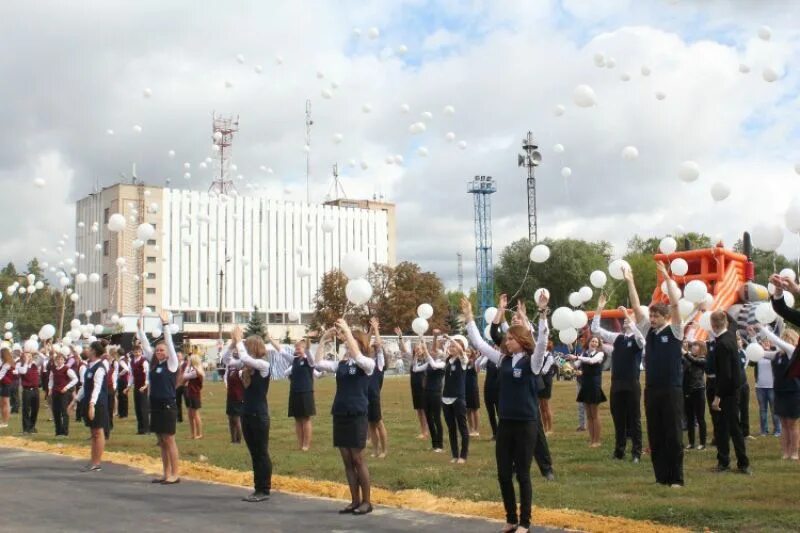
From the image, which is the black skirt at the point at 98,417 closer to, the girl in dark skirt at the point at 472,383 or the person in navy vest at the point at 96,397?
the person in navy vest at the point at 96,397

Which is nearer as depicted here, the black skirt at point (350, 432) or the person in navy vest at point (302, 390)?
the black skirt at point (350, 432)

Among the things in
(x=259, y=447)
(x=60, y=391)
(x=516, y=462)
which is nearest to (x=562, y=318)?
(x=516, y=462)

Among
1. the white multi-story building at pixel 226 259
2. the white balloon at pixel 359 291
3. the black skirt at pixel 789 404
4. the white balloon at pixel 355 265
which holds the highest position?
the white multi-story building at pixel 226 259

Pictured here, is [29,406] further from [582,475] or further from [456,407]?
[582,475]

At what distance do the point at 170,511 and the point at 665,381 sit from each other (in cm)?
576

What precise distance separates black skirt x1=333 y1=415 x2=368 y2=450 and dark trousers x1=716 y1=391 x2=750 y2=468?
4692 mm

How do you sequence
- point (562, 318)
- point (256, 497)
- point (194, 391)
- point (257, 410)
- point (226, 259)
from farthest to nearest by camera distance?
1. point (226, 259)
2. point (194, 391)
3. point (562, 318)
4. point (257, 410)
5. point (256, 497)

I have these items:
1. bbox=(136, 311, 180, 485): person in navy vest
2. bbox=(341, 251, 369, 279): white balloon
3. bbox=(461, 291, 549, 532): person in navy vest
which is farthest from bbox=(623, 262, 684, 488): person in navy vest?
bbox=(136, 311, 180, 485): person in navy vest

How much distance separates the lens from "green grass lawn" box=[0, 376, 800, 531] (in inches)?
328

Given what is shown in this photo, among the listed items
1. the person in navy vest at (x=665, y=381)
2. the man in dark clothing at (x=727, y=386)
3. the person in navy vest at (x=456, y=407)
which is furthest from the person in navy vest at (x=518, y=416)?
the person in navy vest at (x=456, y=407)

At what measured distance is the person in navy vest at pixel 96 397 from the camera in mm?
13016

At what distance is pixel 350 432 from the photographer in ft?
30.0

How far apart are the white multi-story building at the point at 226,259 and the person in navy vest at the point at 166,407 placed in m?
61.3

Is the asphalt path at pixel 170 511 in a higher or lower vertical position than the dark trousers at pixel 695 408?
lower
